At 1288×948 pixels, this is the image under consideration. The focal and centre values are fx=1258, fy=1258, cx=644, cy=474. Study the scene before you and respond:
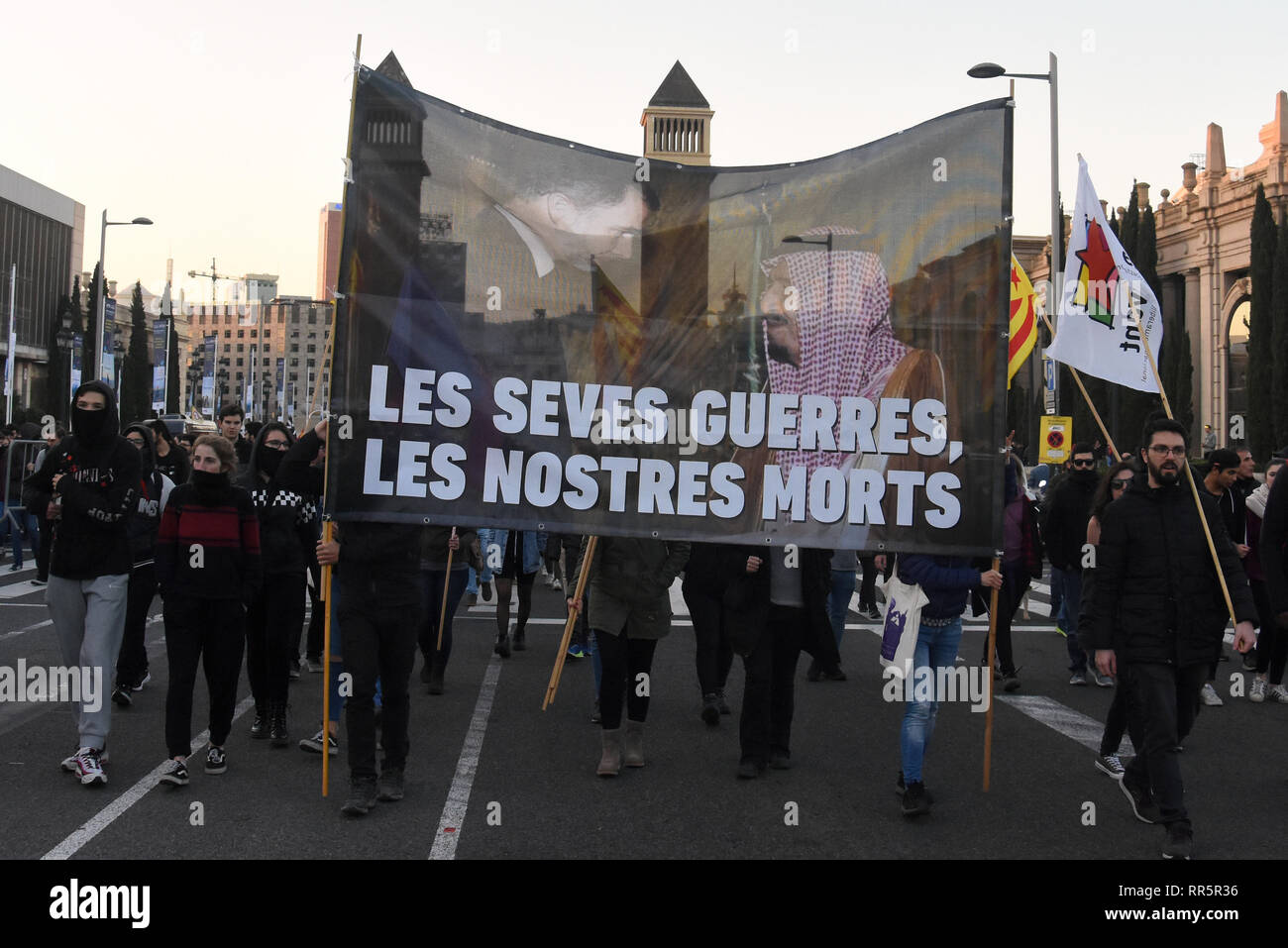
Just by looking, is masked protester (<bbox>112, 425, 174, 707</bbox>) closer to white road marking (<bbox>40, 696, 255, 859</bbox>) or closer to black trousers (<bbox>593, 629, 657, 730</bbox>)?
white road marking (<bbox>40, 696, 255, 859</bbox>)

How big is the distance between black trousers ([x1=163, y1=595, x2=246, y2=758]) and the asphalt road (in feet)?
0.99

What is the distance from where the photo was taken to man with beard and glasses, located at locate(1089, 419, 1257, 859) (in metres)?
5.99

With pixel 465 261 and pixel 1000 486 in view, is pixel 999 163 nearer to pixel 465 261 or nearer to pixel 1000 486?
pixel 1000 486

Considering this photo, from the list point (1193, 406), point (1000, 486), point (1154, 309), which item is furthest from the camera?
point (1193, 406)

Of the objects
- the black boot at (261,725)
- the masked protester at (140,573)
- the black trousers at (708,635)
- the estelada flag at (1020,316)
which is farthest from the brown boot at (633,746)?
the estelada flag at (1020,316)

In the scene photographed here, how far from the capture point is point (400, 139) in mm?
6477

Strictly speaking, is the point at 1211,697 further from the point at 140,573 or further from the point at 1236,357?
the point at 1236,357

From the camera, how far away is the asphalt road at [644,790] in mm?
5840

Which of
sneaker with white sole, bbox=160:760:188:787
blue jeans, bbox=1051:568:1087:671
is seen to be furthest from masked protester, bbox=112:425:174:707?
blue jeans, bbox=1051:568:1087:671

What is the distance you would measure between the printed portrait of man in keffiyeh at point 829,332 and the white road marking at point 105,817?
3734mm

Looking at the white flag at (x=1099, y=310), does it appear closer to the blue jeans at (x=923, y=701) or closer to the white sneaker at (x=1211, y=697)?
the blue jeans at (x=923, y=701)

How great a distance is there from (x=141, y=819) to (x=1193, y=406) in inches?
2365

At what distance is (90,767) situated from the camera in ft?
22.1

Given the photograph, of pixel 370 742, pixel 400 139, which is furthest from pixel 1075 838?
pixel 400 139
